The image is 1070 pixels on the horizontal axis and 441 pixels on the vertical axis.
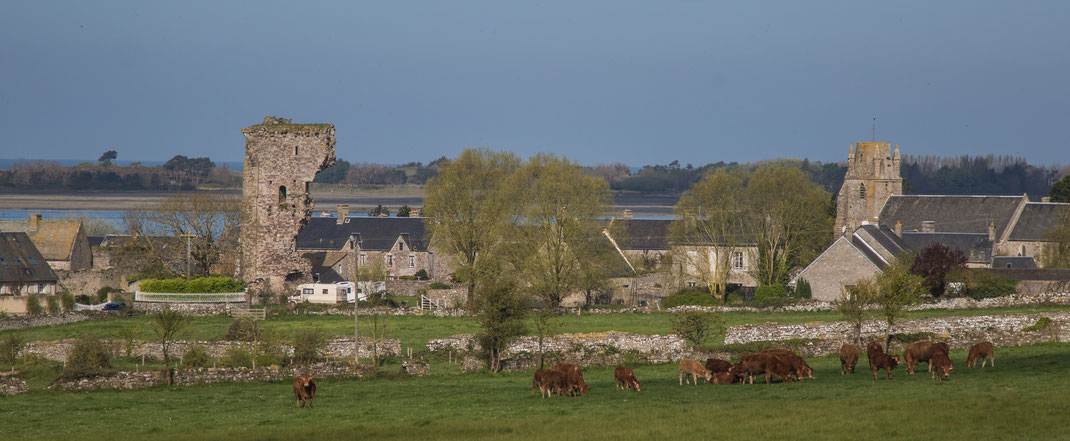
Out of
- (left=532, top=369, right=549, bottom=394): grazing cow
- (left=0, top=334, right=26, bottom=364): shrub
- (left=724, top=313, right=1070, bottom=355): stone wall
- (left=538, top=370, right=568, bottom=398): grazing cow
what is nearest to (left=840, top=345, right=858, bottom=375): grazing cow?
(left=724, top=313, right=1070, bottom=355): stone wall

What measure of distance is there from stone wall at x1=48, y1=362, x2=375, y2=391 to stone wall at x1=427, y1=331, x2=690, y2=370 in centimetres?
493

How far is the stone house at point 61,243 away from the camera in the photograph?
78.9 m

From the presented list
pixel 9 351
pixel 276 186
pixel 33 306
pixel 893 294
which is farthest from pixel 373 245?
pixel 893 294

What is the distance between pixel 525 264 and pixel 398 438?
3668 cm

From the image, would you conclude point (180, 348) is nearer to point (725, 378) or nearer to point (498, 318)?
point (498, 318)

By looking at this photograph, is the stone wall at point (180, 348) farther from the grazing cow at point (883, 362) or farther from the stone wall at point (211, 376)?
the grazing cow at point (883, 362)

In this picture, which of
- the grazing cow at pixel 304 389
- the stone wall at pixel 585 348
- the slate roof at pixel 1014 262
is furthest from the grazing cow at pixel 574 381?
the slate roof at pixel 1014 262

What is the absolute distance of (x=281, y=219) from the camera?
63.5 meters

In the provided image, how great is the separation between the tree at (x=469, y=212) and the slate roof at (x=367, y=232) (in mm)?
19474

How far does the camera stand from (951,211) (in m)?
88.9

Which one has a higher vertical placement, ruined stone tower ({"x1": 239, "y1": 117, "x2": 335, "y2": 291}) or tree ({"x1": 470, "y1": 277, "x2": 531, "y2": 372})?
ruined stone tower ({"x1": 239, "y1": 117, "x2": 335, "y2": 291})

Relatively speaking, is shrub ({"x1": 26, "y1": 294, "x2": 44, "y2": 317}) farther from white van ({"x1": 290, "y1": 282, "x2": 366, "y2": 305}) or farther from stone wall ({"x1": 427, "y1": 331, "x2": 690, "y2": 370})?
stone wall ({"x1": 427, "y1": 331, "x2": 690, "y2": 370})

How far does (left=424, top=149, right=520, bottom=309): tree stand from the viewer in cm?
6153

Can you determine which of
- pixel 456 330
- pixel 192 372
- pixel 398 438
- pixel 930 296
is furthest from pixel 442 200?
pixel 398 438
